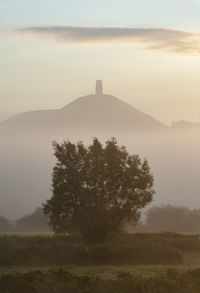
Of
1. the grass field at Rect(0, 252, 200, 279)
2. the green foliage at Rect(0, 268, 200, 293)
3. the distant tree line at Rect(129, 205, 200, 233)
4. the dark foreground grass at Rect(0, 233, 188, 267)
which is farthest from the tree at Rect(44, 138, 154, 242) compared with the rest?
the distant tree line at Rect(129, 205, 200, 233)

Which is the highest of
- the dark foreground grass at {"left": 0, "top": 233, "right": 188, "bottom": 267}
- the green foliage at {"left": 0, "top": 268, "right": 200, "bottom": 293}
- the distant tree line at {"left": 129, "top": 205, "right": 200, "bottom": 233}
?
the distant tree line at {"left": 129, "top": 205, "right": 200, "bottom": 233}

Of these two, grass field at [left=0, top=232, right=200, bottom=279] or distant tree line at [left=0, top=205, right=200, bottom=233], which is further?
distant tree line at [left=0, top=205, right=200, bottom=233]

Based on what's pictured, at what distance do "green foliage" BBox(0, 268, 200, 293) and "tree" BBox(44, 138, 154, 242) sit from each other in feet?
85.5

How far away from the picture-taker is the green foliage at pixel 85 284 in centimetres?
2730

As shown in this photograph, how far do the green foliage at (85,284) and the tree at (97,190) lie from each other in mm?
26073

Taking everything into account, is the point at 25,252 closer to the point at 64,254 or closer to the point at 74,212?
the point at 64,254

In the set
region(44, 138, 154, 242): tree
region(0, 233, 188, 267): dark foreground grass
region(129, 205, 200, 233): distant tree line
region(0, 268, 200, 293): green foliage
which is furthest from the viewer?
region(129, 205, 200, 233): distant tree line

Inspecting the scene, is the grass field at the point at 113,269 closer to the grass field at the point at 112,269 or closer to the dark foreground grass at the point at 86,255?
the grass field at the point at 112,269

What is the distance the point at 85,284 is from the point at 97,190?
27851mm

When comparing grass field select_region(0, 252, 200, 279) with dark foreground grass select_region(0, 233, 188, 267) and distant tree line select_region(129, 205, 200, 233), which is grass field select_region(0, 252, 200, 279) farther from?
distant tree line select_region(129, 205, 200, 233)

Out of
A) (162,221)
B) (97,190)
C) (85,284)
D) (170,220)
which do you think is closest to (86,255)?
(97,190)

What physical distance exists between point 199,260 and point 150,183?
11673mm

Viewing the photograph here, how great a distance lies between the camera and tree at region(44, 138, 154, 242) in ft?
184

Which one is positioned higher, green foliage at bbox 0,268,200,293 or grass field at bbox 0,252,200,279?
grass field at bbox 0,252,200,279
